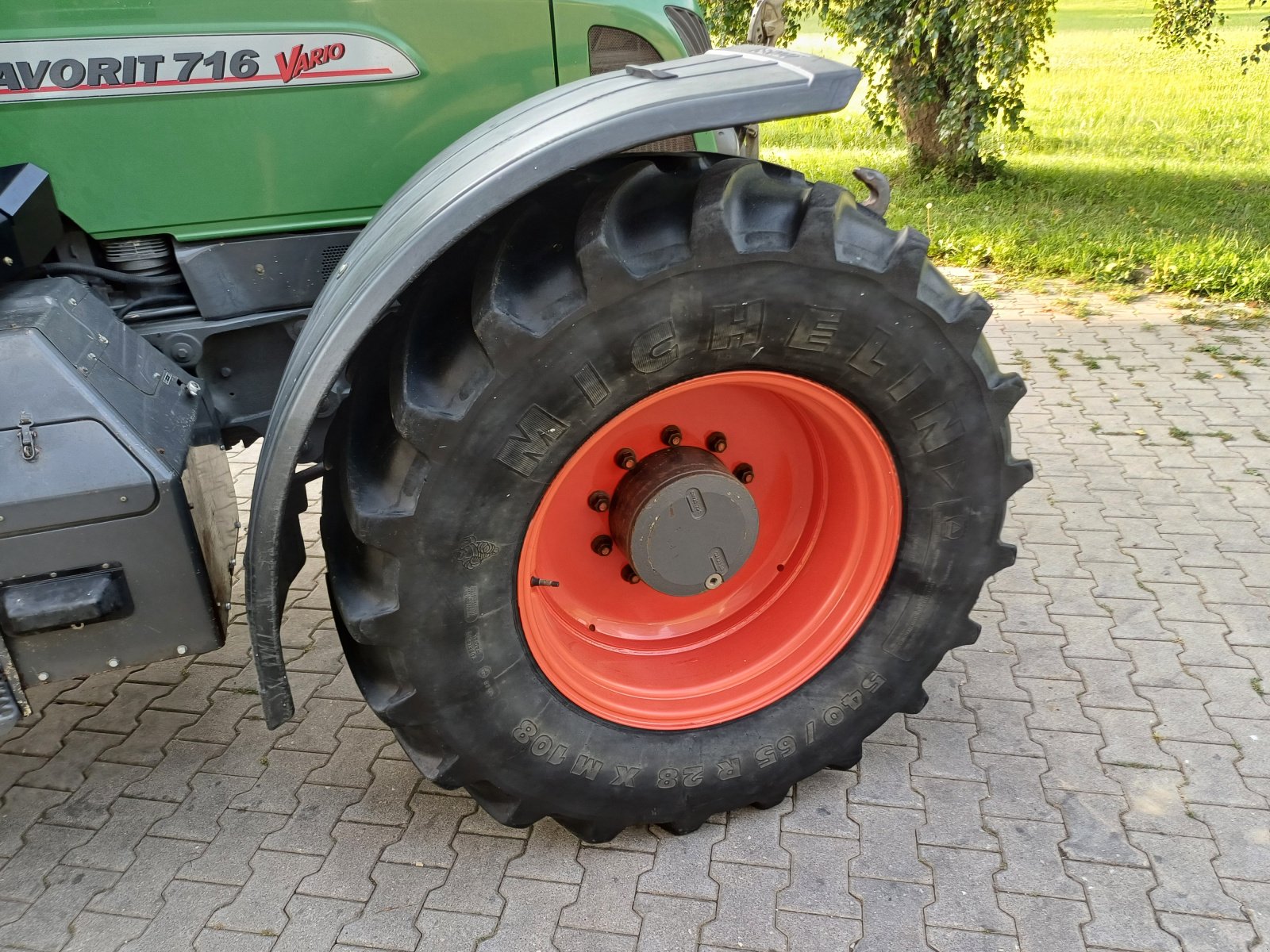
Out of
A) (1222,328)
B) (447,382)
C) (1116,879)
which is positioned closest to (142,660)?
(447,382)

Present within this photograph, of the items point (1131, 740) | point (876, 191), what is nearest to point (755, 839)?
point (1131, 740)

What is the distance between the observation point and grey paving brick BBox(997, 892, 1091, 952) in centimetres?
198

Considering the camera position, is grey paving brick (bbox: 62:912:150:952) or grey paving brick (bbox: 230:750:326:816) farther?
grey paving brick (bbox: 230:750:326:816)

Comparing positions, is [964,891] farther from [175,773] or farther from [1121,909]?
[175,773]

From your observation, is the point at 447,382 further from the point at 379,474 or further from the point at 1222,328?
the point at 1222,328

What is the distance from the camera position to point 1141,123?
11.4m

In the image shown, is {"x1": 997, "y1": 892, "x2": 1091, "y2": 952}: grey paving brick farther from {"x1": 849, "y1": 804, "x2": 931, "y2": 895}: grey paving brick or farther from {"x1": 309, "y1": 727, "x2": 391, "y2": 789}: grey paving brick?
{"x1": 309, "y1": 727, "x2": 391, "y2": 789}: grey paving brick

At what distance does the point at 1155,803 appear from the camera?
91.0 inches

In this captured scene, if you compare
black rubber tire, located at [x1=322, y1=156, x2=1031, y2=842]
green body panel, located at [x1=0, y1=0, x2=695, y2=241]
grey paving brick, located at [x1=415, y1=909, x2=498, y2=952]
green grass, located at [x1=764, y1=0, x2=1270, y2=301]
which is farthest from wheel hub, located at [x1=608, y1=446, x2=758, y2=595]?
green grass, located at [x1=764, y1=0, x2=1270, y2=301]

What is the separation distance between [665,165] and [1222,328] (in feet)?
14.6

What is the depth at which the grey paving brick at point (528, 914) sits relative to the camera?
203 cm

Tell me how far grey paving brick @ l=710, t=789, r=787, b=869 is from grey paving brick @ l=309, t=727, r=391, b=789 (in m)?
0.88

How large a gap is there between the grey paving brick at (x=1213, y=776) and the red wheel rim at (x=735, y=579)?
89 centimetres

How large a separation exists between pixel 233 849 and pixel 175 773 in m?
0.36
